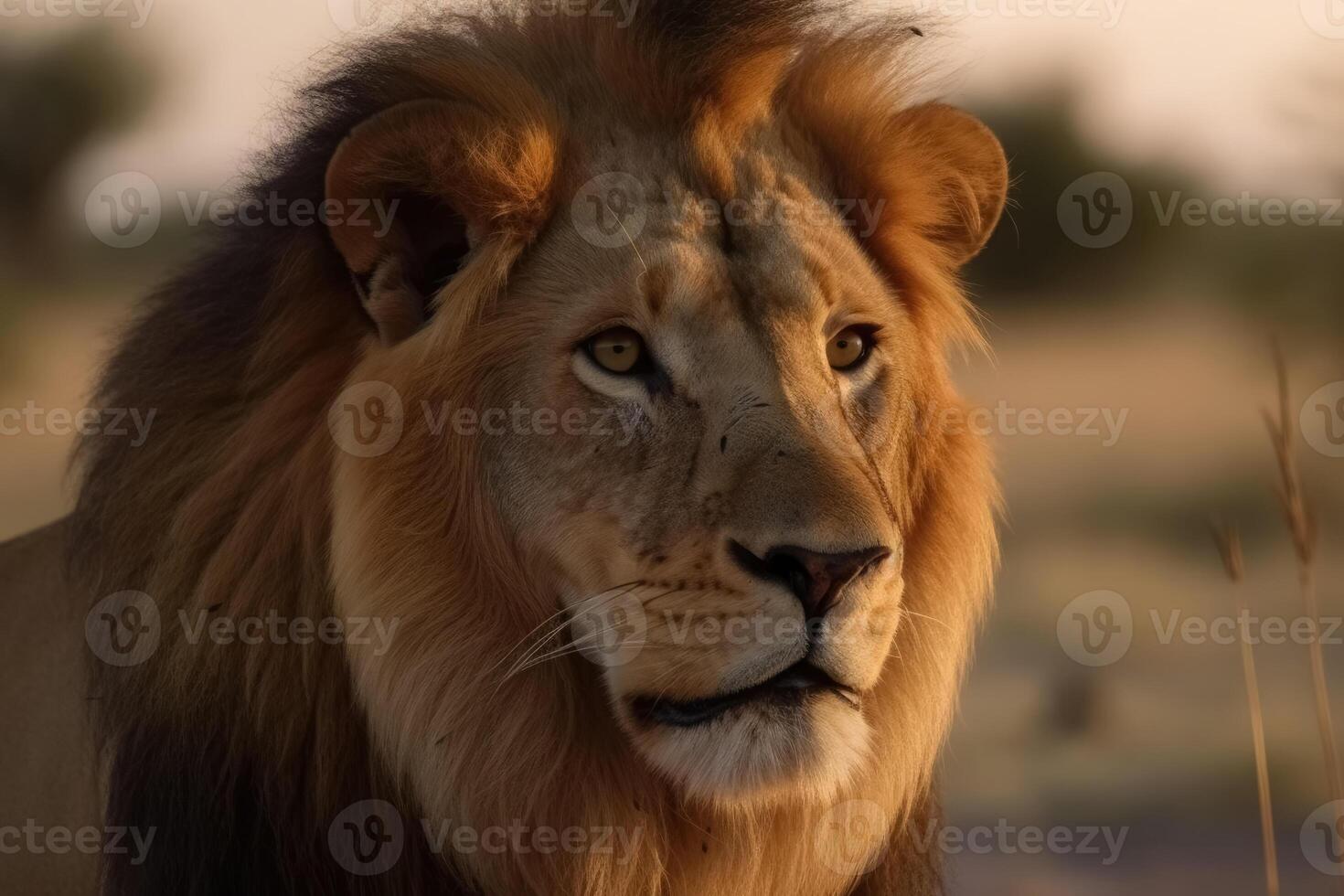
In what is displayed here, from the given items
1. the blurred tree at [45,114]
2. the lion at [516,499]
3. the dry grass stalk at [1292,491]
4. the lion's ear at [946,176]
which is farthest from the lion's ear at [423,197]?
the blurred tree at [45,114]

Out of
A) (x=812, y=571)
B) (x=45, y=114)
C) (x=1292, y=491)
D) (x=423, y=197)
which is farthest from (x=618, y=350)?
(x=45, y=114)

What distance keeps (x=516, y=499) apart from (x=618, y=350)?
0.38 m

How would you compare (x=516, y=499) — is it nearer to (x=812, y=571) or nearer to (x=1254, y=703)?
(x=812, y=571)

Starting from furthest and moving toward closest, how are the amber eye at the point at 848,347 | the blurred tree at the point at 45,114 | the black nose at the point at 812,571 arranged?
the blurred tree at the point at 45,114 → the amber eye at the point at 848,347 → the black nose at the point at 812,571

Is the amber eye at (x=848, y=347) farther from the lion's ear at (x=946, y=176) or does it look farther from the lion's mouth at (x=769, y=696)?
the lion's mouth at (x=769, y=696)

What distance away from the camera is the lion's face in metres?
3.12

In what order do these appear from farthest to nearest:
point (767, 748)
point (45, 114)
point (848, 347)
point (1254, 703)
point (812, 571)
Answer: point (45, 114), point (1254, 703), point (848, 347), point (767, 748), point (812, 571)

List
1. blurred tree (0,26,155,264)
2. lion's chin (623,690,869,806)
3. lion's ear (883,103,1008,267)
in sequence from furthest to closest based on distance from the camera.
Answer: blurred tree (0,26,155,264)
lion's ear (883,103,1008,267)
lion's chin (623,690,869,806)

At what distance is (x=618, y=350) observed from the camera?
3457mm

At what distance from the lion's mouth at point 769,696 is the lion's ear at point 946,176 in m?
1.33

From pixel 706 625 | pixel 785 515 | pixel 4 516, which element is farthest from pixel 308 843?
pixel 4 516

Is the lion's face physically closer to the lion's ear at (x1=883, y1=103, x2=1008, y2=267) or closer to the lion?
the lion

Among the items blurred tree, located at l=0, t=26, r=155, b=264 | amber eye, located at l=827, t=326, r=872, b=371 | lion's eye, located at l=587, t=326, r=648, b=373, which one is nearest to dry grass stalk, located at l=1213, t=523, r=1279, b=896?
amber eye, located at l=827, t=326, r=872, b=371

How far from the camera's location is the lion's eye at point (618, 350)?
11.3ft
